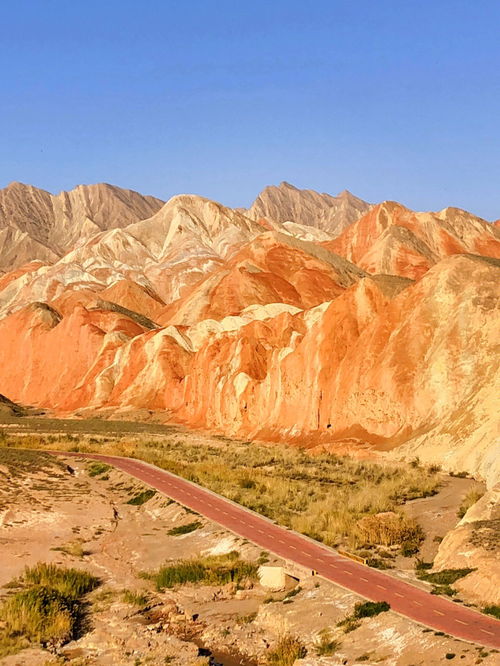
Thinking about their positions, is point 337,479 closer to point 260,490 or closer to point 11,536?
point 260,490

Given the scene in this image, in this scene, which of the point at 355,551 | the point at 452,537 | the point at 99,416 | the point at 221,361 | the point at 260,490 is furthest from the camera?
the point at 99,416

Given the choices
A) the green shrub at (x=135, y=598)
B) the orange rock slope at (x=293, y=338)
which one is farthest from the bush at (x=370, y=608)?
the orange rock slope at (x=293, y=338)

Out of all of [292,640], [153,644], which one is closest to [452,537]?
[292,640]

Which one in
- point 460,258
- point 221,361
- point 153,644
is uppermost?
point 460,258

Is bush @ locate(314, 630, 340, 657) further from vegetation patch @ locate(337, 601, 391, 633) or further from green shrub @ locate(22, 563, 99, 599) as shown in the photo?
green shrub @ locate(22, 563, 99, 599)

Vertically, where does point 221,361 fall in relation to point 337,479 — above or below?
above

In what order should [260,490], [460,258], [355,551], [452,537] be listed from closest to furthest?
[452,537] → [355,551] → [260,490] → [460,258]

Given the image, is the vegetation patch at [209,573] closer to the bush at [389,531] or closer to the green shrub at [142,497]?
the bush at [389,531]

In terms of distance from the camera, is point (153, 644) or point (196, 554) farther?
point (196, 554)
